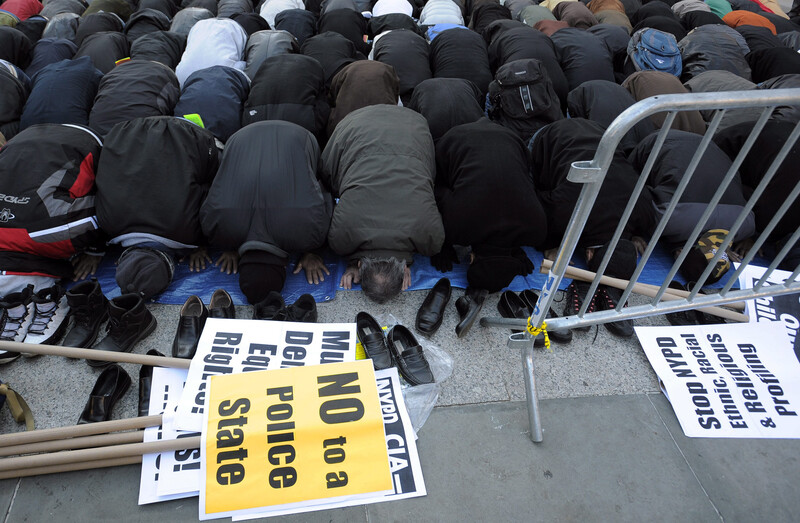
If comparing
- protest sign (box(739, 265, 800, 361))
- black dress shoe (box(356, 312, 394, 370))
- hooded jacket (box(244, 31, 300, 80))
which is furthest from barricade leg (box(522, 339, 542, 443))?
hooded jacket (box(244, 31, 300, 80))

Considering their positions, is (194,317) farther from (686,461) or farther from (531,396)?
(686,461)

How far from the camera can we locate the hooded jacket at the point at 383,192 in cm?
278

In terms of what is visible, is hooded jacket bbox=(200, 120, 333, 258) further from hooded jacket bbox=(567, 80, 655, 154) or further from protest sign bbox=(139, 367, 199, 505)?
hooded jacket bbox=(567, 80, 655, 154)

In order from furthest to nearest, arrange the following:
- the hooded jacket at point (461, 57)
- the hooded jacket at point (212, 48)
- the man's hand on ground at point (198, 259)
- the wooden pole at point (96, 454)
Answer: the hooded jacket at point (461, 57)
the hooded jacket at point (212, 48)
the man's hand on ground at point (198, 259)
the wooden pole at point (96, 454)

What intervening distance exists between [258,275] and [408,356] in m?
1.05

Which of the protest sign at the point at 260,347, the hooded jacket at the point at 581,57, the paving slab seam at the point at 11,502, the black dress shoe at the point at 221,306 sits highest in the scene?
the hooded jacket at the point at 581,57

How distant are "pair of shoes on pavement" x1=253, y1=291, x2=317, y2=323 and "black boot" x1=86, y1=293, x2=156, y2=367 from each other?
0.62 meters

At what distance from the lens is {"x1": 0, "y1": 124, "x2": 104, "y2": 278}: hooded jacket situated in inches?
99.9

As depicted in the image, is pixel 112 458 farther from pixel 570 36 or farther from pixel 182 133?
pixel 570 36

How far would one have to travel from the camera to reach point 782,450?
2.19 metres

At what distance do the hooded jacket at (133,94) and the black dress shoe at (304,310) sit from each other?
7.06 ft

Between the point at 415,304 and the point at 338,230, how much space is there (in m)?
0.69

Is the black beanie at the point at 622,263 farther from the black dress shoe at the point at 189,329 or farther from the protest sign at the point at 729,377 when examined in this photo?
the black dress shoe at the point at 189,329

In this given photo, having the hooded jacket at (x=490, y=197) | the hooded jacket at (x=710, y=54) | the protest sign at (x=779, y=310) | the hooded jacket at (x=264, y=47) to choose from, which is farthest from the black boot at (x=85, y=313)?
the hooded jacket at (x=710, y=54)
